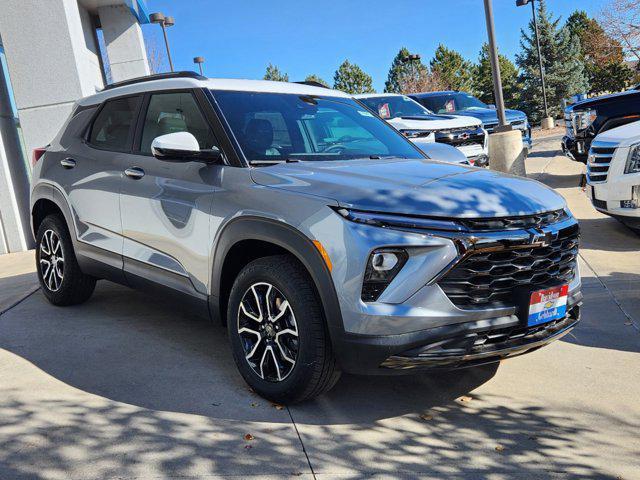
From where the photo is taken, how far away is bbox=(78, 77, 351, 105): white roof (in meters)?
4.14

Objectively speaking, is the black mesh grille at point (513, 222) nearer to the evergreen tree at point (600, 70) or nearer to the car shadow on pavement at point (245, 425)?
the car shadow on pavement at point (245, 425)

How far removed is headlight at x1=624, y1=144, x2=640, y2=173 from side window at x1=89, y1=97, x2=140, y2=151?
514cm

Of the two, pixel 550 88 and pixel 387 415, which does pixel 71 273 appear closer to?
pixel 387 415

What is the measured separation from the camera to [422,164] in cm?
388

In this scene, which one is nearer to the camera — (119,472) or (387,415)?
(119,472)

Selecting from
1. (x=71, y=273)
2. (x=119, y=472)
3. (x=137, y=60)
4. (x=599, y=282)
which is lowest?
(x=599, y=282)

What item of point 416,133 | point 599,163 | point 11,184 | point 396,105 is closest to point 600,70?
point 396,105

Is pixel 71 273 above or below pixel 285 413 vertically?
above

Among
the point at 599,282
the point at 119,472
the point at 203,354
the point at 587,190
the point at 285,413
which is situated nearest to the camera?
the point at 119,472

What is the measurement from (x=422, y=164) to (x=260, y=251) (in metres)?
1.12

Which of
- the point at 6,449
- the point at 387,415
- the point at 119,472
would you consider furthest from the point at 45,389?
the point at 387,415

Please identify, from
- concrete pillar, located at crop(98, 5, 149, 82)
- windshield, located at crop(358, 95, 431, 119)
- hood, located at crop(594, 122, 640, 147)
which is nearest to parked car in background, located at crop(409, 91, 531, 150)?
windshield, located at crop(358, 95, 431, 119)

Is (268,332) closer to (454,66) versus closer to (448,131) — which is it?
(448,131)

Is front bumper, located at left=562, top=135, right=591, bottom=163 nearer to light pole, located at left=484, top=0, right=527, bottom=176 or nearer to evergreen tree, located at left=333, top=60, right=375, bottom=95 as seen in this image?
light pole, located at left=484, top=0, right=527, bottom=176
